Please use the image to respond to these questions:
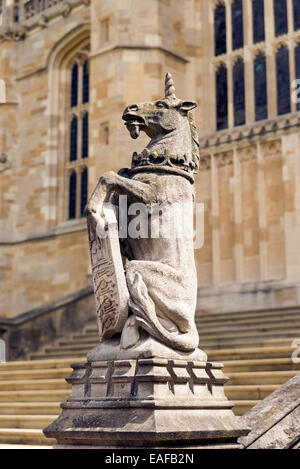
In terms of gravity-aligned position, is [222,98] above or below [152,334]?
above

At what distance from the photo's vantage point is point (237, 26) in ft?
52.9

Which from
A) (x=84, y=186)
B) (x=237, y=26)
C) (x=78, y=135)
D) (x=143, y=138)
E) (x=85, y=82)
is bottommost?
(x=84, y=186)

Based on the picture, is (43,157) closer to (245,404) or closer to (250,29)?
(250,29)

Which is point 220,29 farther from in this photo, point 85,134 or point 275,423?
point 275,423

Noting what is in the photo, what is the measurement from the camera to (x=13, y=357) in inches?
500

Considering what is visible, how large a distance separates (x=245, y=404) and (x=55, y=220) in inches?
502

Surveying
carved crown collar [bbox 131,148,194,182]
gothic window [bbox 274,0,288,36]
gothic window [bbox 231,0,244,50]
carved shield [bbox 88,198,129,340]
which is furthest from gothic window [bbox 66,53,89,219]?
carved shield [bbox 88,198,129,340]

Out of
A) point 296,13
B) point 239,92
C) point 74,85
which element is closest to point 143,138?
point 239,92

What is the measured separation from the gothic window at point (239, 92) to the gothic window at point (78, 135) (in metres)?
4.61

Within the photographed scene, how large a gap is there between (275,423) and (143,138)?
10.4 m

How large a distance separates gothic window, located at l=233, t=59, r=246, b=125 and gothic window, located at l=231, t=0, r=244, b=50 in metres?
0.44

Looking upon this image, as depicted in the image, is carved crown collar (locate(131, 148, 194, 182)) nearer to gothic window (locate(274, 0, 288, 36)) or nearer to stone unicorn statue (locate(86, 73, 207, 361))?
stone unicorn statue (locate(86, 73, 207, 361))

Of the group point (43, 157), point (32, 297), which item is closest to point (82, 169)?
point (43, 157)

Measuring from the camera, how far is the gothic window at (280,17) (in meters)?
15.3
